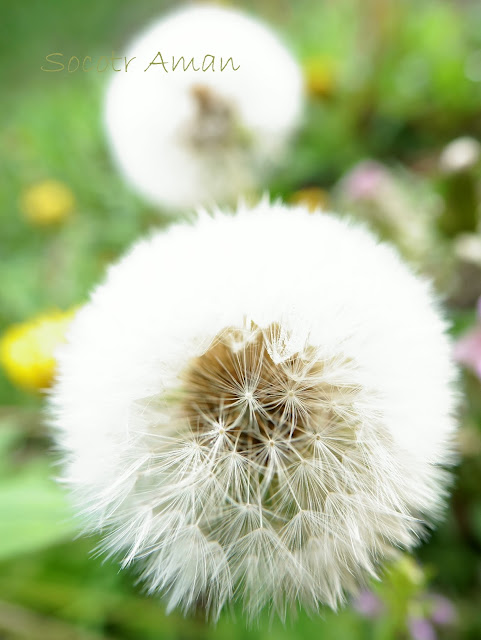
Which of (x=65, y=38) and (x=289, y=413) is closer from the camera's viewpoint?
(x=289, y=413)

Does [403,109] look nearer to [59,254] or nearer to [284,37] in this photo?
[284,37]

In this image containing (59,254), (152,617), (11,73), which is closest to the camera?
(152,617)

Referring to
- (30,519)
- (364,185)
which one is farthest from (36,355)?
(364,185)

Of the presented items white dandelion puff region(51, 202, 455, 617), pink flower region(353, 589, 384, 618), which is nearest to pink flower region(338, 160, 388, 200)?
white dandelion puff region(51, 202, 455, 617)

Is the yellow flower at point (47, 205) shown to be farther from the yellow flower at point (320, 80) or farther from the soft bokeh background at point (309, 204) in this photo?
the yellow flower at point (320, 80)

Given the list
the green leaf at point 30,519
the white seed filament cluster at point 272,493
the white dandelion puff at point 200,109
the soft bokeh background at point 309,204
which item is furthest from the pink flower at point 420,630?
the white dandelion puff at point 200,109

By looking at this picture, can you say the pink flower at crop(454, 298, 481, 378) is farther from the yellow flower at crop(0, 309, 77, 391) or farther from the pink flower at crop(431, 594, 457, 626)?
the yellow flower at crop(0, 309, 77, 391)

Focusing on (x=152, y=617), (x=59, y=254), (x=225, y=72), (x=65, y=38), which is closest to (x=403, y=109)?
(x=225, y=72)

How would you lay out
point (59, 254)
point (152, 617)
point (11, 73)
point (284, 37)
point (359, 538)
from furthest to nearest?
point (11, 73)
point (284, 37)
point (59, 254)
point (152, 617)
point (359, 538)
